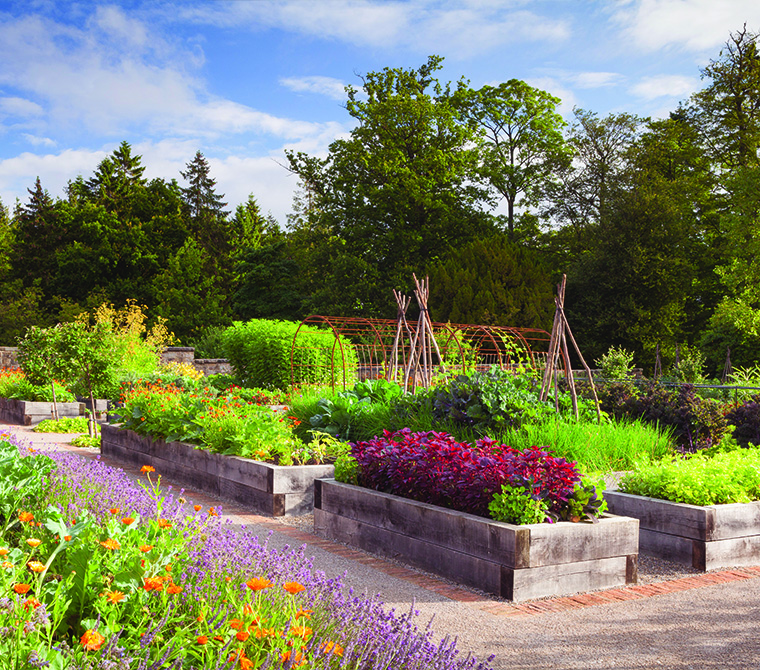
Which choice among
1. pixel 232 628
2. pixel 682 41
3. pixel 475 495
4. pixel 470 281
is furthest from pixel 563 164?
pixel 232 628

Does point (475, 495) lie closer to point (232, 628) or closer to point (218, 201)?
point (232, 628)

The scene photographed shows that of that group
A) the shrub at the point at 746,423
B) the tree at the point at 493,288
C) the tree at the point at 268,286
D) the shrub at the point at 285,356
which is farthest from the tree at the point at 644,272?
the shrub at the point at 746,423

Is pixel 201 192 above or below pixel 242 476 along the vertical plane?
above

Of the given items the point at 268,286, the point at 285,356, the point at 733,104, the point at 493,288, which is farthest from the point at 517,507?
the point at 268,286

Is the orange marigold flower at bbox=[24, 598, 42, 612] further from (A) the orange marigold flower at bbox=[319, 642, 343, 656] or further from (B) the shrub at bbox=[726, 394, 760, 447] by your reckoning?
(B) the shrub at bbox=[726, 394, 760, 447]

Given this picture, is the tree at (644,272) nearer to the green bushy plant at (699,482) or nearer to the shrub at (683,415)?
the shrub at (683,415)

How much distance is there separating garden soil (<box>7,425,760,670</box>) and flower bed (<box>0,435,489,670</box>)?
1.52 feet

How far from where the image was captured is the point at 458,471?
175 inches

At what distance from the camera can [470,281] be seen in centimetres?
2175

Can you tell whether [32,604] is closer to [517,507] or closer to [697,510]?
[517,507]

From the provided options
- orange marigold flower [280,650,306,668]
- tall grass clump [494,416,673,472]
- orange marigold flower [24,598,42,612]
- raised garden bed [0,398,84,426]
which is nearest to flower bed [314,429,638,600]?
tall grass clump [494,416,673,472]

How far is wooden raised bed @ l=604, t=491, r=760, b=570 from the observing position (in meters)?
4.45

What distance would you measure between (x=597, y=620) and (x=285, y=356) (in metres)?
11.0

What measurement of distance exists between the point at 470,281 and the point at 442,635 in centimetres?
1893
